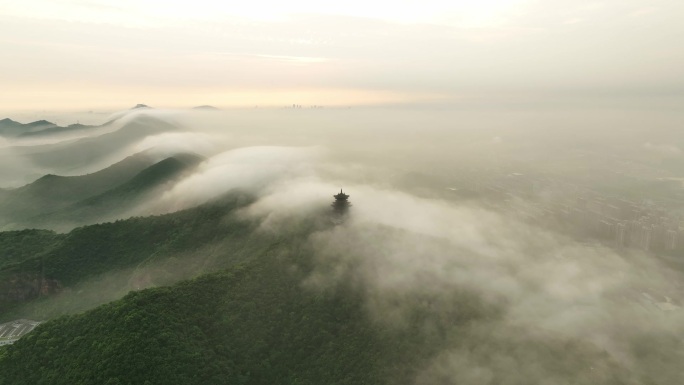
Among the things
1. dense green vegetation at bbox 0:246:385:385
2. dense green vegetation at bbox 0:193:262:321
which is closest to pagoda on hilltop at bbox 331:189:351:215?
dense green vegetation at bbox 0:193:262:321

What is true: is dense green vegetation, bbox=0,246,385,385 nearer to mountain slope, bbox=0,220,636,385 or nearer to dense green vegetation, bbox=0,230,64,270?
mountain slope, bbox=0,220,636,385

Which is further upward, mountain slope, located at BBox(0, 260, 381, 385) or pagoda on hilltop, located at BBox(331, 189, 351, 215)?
pagoda on hilltop, located at BBox(331, 189, 351, 215)

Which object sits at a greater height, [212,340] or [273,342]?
[212,340]

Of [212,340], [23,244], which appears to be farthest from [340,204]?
[23,244]

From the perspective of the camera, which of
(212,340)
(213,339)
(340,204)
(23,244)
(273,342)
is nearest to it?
(212,340)

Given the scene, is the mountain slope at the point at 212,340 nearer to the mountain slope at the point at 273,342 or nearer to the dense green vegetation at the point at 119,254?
the mountain slope at the point at 273,342

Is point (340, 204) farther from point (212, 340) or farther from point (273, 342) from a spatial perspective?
point (212, 340)

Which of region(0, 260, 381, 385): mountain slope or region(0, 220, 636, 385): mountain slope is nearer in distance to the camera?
region(0, 260, 381, 385): mountain slope

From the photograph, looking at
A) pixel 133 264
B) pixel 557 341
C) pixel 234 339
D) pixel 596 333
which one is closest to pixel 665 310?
pixel 596 333

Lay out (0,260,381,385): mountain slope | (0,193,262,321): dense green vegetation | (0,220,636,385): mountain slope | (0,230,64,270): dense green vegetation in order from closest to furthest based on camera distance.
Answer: (0,260,381,385): mountain slope
(0,220,636,385): mountain slope
(0,193,262,321): dense green vegetation
(0,230,64,270): dense green vegetation

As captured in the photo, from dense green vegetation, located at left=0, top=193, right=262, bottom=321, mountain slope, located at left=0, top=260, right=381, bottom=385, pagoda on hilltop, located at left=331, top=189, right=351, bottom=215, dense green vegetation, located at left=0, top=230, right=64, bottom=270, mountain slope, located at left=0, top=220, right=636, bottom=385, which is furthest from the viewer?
pagoda on hilltop, located at left=331, top=189, right=351, bottom=215

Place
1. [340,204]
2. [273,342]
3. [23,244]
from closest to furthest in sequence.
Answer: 1. [273,342]
2. [340,204]
3. [23,244]

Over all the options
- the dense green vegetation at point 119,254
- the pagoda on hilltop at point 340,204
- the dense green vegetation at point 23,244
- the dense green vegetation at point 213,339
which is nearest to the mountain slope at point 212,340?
the dense green vegetation at point 213,339
